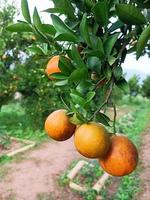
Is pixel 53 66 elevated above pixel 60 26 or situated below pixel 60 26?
below

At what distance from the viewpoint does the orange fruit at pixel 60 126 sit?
3.78 feet

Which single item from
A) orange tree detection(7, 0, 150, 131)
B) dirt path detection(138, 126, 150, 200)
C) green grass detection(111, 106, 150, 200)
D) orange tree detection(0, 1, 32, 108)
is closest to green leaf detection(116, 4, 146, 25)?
orange tree detection(7, 0, 150, 131)

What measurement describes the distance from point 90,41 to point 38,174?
16.1ft

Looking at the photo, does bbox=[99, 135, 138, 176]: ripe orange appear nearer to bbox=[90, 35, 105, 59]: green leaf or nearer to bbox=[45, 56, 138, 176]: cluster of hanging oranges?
bbox=[45, 56, 138, 176]: cluster of hanging oranges

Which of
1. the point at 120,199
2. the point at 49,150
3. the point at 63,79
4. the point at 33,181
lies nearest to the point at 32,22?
the point at 63,79

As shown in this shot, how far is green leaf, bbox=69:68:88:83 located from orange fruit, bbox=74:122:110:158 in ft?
0.43

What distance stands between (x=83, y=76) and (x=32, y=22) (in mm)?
266

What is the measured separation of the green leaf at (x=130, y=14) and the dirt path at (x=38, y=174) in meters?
4.11

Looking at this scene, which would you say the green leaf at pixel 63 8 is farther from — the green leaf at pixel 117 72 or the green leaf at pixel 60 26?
the green leaf at pixel 117 72

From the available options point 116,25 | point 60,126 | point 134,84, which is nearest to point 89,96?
point 60,126

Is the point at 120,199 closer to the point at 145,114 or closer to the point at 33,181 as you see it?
the point at 33,181

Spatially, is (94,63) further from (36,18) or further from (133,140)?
(133,140)

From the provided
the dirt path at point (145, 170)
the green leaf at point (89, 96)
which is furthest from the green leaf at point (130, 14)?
the dirt path at point (145, 170)

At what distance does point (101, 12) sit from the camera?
1070 millimetres
